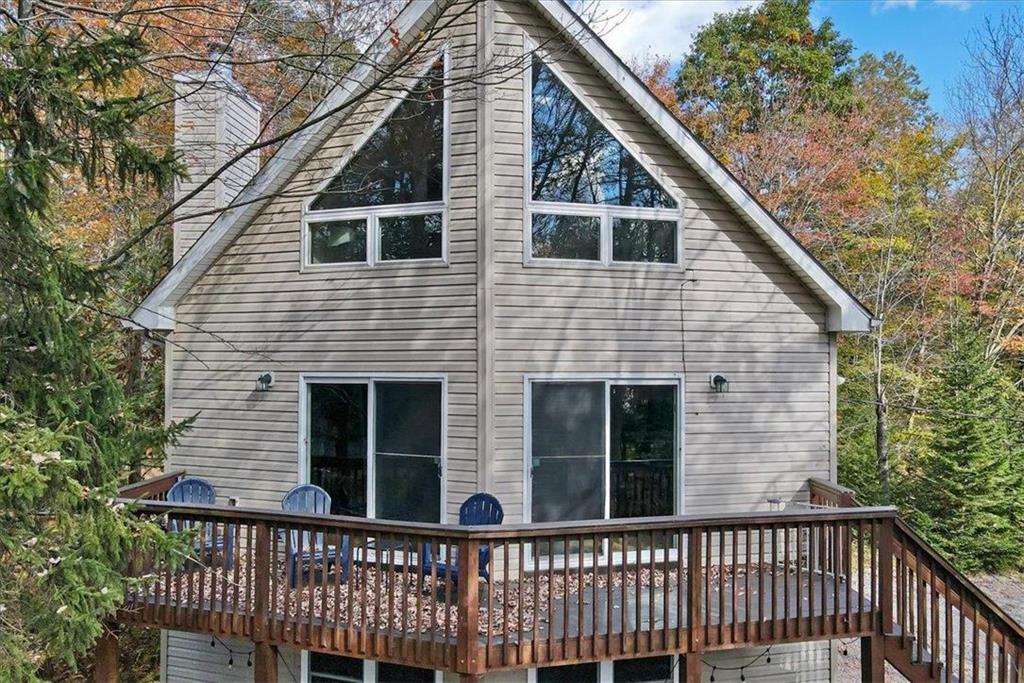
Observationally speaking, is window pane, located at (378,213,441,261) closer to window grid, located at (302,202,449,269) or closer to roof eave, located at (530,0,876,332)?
window grid, located at (302,202,449,269)

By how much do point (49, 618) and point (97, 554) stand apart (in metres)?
0.47

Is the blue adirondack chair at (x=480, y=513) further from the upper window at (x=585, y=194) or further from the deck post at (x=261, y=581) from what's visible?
the upper window at (x=585, y=194)

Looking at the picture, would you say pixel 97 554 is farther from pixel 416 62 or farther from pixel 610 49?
pixel 610 49

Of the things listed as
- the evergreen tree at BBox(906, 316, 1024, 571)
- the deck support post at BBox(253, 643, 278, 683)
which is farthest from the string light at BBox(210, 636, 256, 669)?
the evergreen tree at BBox(906, 316, 1024, 571)

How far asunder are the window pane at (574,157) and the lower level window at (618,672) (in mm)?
4529

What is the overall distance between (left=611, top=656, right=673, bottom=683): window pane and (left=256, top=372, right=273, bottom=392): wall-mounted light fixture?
4.52 meters

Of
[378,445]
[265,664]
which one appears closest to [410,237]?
[378,445]

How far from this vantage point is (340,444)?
6566 millimetres

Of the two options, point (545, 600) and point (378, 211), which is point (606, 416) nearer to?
point (545, 600)

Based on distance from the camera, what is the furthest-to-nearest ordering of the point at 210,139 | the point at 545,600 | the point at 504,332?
the point at 210,139
the point at 504,332
the point at 545,600

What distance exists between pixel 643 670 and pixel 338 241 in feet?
17.4

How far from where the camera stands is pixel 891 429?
13.8 m

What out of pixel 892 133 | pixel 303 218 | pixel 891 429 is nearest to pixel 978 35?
pixel 892 133

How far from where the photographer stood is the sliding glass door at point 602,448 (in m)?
6.16
